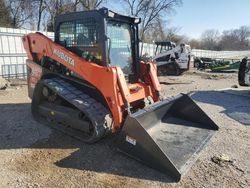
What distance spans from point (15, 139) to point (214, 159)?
353cm

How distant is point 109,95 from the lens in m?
4.50

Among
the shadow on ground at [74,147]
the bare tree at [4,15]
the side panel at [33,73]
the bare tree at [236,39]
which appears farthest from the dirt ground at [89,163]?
the bare tree at [236,39]

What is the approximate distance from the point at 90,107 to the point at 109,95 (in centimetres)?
37

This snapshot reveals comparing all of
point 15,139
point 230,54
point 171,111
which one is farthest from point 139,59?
point 230,54

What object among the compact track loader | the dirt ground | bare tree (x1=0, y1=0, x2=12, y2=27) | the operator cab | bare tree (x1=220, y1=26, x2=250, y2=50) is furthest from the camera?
bare tree (x1=220, y1=26, x2=250, y2=50)

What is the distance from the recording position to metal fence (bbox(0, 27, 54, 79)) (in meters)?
12.2

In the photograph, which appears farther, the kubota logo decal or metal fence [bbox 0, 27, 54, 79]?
metal fence [bbox 0, 27, 54, 79]

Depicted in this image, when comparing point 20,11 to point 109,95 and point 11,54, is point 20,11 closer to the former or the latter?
point 11,54

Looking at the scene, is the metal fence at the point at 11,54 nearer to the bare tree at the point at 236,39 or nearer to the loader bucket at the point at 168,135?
the loader bucket at the point at 168,135

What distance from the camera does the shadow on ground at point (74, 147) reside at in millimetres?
4031

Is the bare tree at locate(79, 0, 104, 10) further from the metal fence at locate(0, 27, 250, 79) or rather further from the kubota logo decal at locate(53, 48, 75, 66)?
the kubota logo decal at locate(53, 48, 75, 66)

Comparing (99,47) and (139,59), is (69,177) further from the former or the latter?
(139,59)

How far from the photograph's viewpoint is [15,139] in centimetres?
513

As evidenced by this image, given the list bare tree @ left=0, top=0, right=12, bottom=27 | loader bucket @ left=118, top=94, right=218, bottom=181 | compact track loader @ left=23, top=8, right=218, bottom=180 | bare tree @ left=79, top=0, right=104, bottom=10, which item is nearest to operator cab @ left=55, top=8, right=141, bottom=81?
compact track loader @ left=23, top=8, right=218, bottom=180
